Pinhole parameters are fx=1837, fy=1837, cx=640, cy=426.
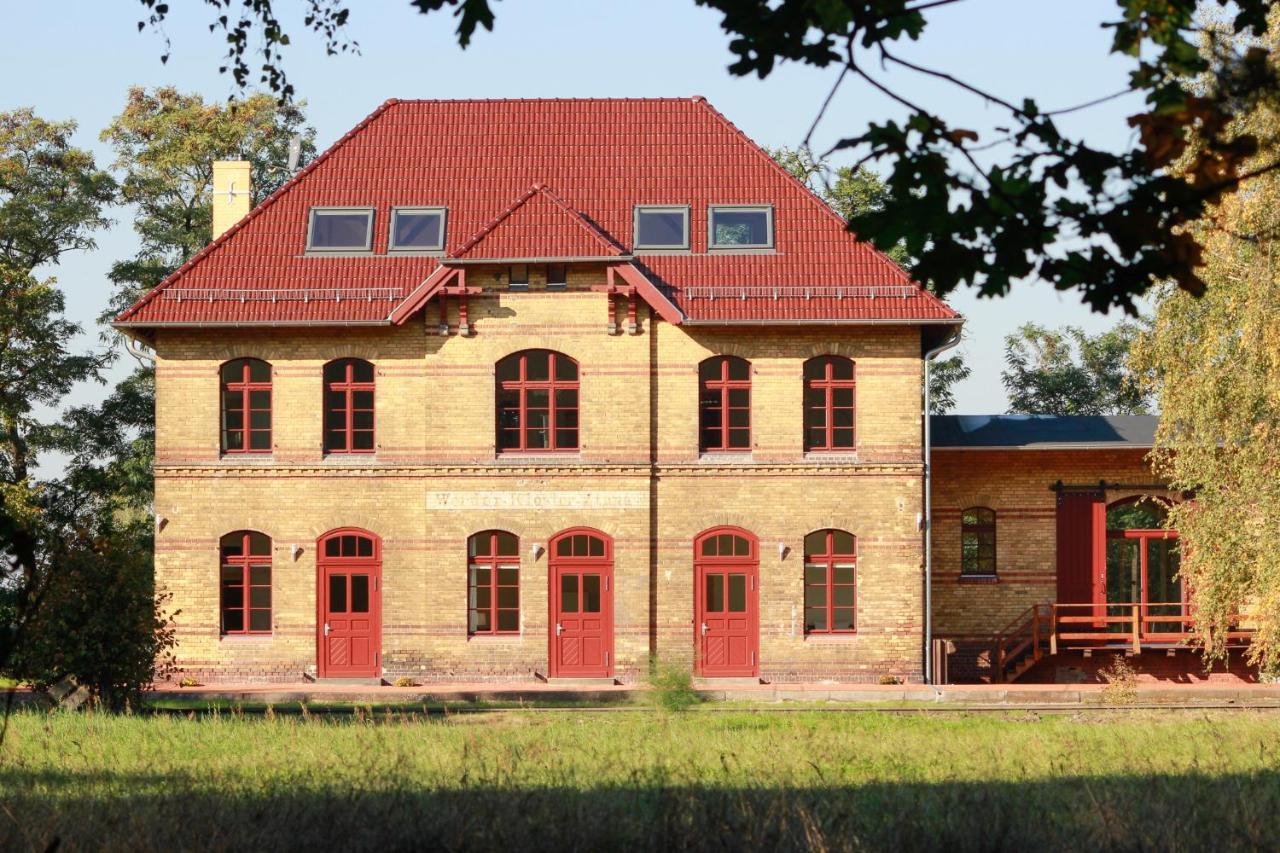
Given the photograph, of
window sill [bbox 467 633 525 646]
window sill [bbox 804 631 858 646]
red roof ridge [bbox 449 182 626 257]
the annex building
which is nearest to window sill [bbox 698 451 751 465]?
the annex building

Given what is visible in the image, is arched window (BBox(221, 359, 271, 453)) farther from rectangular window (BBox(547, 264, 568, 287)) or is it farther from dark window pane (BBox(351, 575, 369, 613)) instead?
rectangular window (BBox(547, 264, 568, 287))

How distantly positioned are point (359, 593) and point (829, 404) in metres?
8.39

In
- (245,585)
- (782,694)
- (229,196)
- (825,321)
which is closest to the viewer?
(782,694)

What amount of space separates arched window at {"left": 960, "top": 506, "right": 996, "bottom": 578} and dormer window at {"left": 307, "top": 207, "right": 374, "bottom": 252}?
1153 centimetres

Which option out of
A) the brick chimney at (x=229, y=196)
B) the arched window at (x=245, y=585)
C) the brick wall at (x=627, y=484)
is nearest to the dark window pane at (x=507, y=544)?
the brick wall at (x=627, y=484)

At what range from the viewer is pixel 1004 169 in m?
8.34

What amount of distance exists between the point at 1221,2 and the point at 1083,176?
2.08m

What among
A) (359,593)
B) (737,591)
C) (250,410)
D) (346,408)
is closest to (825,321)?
(737,591)

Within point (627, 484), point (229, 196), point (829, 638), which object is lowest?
point (829, 638)

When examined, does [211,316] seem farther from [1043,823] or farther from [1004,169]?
[1004,169]

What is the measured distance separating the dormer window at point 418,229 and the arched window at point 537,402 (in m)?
2.70

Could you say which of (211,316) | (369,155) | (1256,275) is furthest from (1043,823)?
(369,155)

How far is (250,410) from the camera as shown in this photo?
3067 centimetres

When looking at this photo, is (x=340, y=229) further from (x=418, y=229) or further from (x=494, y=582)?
(x=494, y=582)
